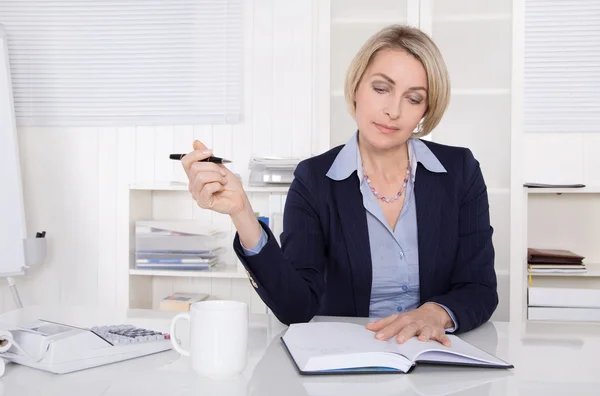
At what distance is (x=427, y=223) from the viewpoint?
1.59 meters

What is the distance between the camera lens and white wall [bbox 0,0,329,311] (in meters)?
3.16

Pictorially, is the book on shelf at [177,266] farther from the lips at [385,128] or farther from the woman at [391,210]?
the lips at [385,128]

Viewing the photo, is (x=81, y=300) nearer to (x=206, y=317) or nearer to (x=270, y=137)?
(x=270, y=137)

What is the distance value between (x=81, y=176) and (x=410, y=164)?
2135 mm

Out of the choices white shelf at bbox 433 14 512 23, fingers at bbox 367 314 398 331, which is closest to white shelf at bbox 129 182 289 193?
white shelf at bbox 433 14 512 23

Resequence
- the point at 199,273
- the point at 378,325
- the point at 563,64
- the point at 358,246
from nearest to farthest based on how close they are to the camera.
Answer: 1. the point at 378,325
2. the point at 358,246
3. the point at 199,273
4. the point at 563,64

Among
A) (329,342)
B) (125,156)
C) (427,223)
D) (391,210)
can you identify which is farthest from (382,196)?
(125,156)

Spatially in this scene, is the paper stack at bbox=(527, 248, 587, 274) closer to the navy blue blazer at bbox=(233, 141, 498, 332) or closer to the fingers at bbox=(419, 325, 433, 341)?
the navy blue blazer at bbox=(233, 141, 498, 332)

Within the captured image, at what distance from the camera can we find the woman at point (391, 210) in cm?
156

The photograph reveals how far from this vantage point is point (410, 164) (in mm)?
1713

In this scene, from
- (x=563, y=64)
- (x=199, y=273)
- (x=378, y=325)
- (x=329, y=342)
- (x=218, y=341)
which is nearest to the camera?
(x=218, y=341)

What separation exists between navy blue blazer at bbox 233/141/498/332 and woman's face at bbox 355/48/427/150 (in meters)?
0.12

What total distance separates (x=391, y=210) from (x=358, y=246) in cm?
17

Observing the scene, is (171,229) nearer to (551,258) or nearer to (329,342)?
(551,258)
